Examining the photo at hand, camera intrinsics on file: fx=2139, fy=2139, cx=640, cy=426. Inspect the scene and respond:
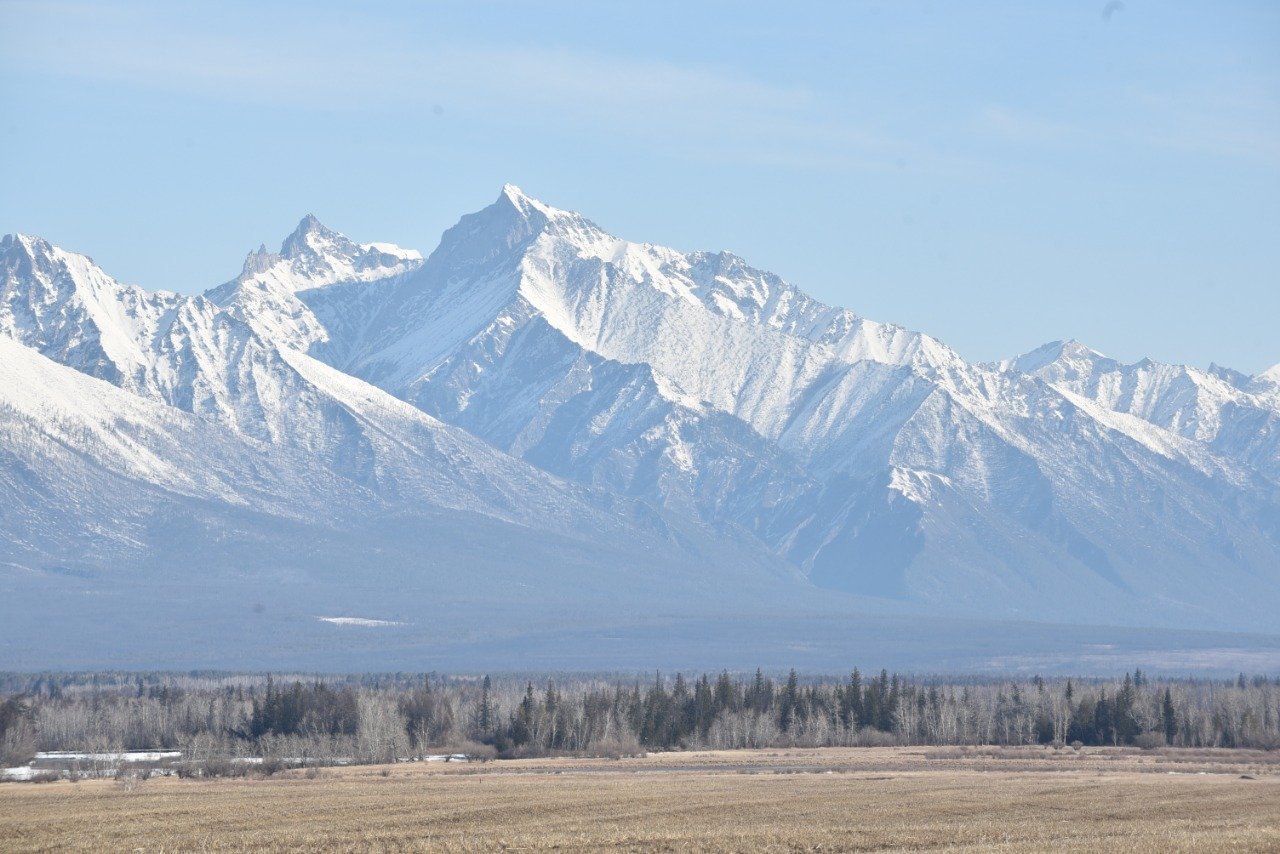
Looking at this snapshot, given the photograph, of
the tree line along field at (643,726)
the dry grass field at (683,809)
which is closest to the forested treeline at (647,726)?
the tree line along field at (643,726)

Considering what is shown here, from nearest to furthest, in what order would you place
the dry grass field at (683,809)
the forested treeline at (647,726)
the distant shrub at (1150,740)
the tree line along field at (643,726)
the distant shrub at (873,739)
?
the dry grass field at (683,809) → the distant shrub at (1150,740) → the tree line along field at (643,726) → the forested treeline at (647,726) → the distant shrub at (873,739)

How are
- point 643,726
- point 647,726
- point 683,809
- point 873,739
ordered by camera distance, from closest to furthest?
point 683,809
point 643,726
point 647,726
point 873,739

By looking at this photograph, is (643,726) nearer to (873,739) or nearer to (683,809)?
(873,739)

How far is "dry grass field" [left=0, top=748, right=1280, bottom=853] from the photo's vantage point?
8625 centimetres

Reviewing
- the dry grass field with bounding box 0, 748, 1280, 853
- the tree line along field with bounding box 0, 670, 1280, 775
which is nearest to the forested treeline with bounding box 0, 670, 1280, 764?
the tree line along field with bounding box 0, 670, 1280, 775

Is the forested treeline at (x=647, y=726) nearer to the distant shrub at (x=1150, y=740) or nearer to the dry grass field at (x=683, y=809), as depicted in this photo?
the distant shrub at (x=1150, y=740)

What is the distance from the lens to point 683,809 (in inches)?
3999

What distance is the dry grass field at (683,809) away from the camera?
283ft

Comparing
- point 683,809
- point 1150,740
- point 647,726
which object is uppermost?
point 647,726

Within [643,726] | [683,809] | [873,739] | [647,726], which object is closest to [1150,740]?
[873,739]

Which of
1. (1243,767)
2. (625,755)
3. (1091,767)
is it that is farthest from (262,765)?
(1243,767)

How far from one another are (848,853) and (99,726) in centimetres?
13145

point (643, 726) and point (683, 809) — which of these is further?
point (643, 726)

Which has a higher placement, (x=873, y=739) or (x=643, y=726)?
(x=643, y=726)
